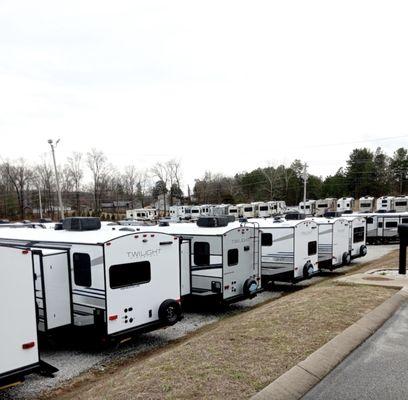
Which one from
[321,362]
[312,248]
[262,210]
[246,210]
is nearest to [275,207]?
[262,210]

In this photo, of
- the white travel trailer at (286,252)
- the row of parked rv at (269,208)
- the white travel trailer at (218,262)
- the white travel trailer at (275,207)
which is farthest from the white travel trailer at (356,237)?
the white travel trailer at (275,207)

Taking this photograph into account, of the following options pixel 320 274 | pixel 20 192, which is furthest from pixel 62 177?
pixel 320 274

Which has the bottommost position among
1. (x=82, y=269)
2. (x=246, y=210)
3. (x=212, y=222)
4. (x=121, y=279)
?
(x=246, y=210)

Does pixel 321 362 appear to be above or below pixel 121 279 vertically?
below

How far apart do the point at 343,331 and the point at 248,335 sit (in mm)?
1859

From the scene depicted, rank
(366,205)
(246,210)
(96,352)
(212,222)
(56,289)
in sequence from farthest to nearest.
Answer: (246,210) < (366,205) < (212,222) < (96,352) < (56,289)

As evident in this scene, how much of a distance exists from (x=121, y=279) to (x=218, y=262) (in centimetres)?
391

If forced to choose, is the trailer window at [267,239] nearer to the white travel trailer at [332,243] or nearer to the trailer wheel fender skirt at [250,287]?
the trailer wheel fender skirt at [250,287]

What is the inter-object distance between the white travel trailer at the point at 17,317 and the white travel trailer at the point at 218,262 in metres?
5.77

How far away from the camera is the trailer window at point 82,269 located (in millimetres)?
8859

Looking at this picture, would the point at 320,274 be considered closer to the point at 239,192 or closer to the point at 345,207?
the point at 345,207

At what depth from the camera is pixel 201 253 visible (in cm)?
1241

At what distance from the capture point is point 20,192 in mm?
74375

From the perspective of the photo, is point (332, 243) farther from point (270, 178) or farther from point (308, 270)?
point (270, 178)
